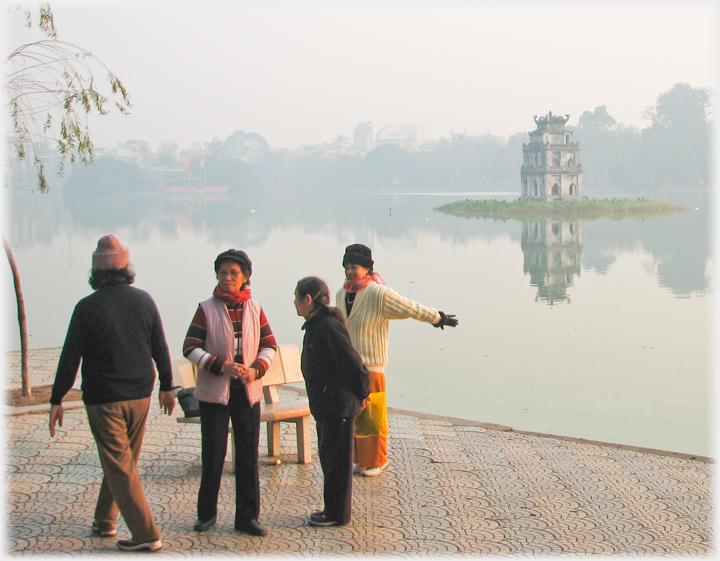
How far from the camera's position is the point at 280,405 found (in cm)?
541

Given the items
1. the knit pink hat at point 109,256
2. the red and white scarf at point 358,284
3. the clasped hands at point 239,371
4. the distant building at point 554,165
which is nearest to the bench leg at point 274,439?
the red and white scarf at point 358,284

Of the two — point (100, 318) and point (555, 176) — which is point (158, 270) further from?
point (555, 176)

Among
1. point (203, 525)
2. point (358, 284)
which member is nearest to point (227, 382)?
point (203, 525)

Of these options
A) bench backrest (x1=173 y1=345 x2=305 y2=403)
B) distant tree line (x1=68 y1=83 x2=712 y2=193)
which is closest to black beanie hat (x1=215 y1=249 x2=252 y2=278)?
bench backrest (x1=173 y1=345 x2=305 y2=403)

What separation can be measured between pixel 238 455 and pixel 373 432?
1246 millimetres

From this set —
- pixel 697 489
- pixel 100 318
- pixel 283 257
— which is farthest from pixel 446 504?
pixel 283 257

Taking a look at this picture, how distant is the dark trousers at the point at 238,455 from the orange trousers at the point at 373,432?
1.09 m

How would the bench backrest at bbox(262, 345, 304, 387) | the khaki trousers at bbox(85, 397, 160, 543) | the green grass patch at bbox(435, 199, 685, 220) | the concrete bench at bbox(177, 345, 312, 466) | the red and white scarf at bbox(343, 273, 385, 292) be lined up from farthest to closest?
1. the green grass patch at bbox(435, 199, 685, 220)
2. the bench backrest at bbox(262, 345, 304, 387)
3. the concrete bench at bbox(177, 345, 312, 466)
4. the red and white scarf at bbox(343, 273, 385, 292)
5. the khaki trousers at bbox(85, 397, 160, 543)

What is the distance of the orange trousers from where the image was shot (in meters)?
5.15

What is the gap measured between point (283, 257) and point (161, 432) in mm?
21881

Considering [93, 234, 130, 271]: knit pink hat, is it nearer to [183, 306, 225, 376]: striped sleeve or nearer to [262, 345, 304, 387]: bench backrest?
[183, 306, 225, 376]: striped sleeve

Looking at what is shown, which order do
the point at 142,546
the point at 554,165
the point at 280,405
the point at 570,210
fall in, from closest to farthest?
1. the point at 142,546
2. the point at 280,405
3. the point at 570,210
4. the point at 554,165

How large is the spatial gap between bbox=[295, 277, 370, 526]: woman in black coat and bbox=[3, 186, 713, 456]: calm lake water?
4157mm

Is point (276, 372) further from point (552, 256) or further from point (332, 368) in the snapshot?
point (552, 256)
